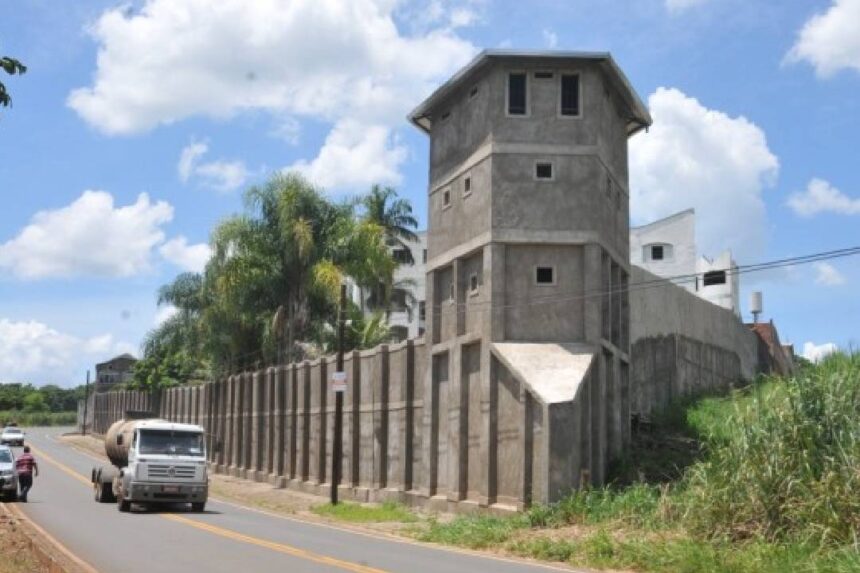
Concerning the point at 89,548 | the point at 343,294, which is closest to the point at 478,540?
the point at 89,548

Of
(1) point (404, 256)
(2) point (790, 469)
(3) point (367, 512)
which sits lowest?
(3) point (367, 512)

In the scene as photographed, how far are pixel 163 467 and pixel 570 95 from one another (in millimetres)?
15126

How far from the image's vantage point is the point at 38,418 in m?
137

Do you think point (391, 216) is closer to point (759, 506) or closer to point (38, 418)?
point (759, 506)

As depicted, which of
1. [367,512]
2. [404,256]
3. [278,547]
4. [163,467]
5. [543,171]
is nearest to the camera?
[278,547]

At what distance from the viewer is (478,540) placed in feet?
72.7

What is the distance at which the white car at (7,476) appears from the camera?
102 ft

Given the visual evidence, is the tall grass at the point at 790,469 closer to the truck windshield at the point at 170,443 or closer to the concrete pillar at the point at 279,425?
the truck windshield at the point at 170,443

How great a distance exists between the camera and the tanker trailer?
28.5 metres

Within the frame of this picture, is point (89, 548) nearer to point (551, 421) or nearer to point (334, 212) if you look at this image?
point (551, 421)

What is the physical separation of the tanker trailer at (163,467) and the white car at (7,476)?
339 cm

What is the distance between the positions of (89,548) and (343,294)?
19238 millimetres

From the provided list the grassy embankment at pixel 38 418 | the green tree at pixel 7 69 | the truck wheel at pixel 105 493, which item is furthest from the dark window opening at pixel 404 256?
the grassy embankment at pixel 38 418

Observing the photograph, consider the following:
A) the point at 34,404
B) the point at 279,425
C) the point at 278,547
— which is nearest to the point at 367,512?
the point at 278,547
